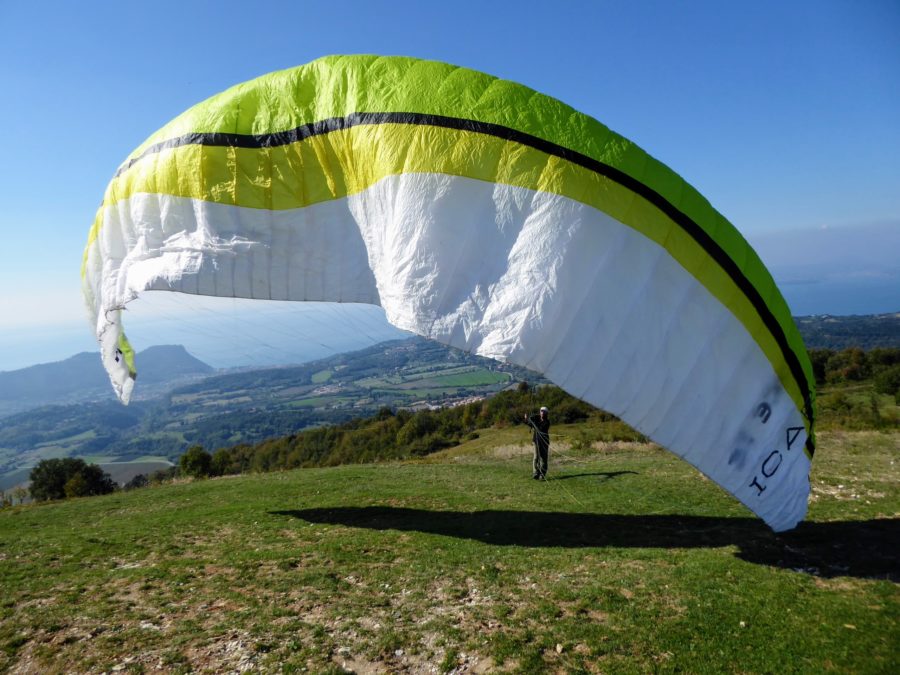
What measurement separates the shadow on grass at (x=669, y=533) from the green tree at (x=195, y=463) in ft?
38.3

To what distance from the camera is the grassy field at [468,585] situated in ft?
13.8

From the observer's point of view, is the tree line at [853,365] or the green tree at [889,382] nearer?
the green tree at [889,382]

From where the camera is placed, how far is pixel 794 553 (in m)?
6.28

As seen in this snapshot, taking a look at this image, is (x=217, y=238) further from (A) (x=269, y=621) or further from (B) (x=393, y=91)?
(A) (x=269, y=621)

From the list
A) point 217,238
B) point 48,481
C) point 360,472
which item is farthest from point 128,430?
point 217,238

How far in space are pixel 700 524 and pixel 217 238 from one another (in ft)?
27.9

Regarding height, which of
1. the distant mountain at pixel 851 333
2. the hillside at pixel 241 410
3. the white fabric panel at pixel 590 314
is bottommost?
the hillside at pixel 241 410

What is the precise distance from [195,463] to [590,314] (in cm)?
1935

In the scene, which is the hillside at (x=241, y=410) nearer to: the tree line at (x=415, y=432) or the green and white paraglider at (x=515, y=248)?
the tree line at (x=415, y=432)

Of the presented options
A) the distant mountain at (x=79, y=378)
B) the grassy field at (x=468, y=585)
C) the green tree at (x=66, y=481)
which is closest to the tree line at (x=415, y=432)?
the green tree at (x=66, y=481)

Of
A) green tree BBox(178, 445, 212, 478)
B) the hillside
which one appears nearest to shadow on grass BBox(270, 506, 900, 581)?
green tree BBox(178, 445, 212, 478)

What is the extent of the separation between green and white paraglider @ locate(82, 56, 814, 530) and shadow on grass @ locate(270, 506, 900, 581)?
1550mm

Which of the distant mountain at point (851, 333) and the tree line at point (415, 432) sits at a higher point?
the distant mountain at point (851, 333)

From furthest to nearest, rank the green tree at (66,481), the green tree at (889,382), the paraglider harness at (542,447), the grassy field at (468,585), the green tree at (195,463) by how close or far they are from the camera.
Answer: the green tree at (889,382) < the green tree at (195,463) < the green tree at (66,481) < the paraglider harness at (542,447) < the grassy field at (468,585)
